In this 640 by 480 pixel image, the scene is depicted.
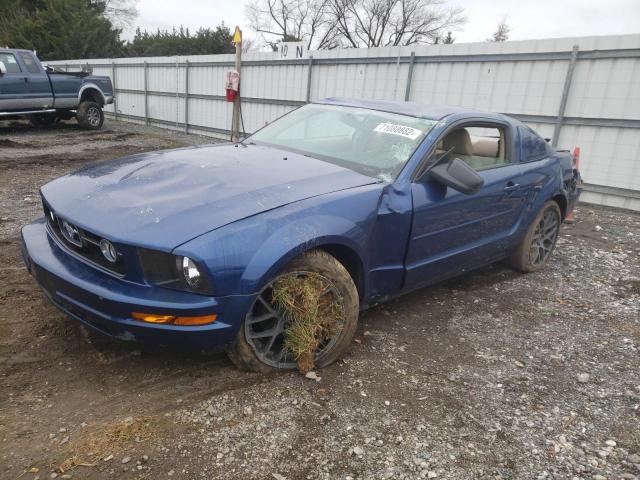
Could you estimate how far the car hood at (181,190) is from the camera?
2.33 meters

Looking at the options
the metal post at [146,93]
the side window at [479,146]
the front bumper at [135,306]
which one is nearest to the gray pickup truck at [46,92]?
the metal post at [146,93]

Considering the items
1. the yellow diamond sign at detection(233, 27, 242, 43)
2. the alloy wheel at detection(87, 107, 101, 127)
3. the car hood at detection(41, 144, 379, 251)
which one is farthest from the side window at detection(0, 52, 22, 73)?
the car hood at detection(41, 144, 379, 251)

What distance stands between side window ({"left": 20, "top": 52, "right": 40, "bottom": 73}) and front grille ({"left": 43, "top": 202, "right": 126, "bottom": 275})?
12043 millimetres

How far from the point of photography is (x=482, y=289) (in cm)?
438

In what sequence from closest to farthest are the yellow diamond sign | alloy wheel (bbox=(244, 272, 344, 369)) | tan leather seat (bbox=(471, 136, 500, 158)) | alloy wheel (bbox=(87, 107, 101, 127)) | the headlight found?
the headlight → alloy wheel (bbox=(244, 272, 344, 369)) → tan leather seat (bbox=(471, 136, 500, 158)) → the yellow diamond sign → alloy wheel (bbox=(87, 107, 101, 127))

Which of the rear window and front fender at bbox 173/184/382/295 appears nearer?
front fender at bbox 173/184/382/295

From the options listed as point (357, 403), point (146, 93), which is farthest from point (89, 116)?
point (357, 403)

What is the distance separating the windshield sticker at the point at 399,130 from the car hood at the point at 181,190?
0.56 m

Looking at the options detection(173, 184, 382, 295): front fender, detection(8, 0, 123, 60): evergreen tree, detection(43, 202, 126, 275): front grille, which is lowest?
detection(43, 202, 126, 275): front grille

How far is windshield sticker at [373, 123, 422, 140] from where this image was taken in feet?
11.1

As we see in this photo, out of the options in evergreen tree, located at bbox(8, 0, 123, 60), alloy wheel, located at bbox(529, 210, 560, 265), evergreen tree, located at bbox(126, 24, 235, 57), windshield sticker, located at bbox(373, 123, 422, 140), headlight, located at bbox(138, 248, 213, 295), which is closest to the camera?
headlight, located at bbox(138, 248, 213, 295)

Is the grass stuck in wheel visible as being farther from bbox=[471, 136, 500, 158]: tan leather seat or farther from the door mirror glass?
bbox=[471, 136, 500, 158]: tan leather seat

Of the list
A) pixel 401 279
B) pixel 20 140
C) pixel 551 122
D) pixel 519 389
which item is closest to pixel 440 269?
pixel 401 279

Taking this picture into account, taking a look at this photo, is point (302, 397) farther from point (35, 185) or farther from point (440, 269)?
point (35, 185)
